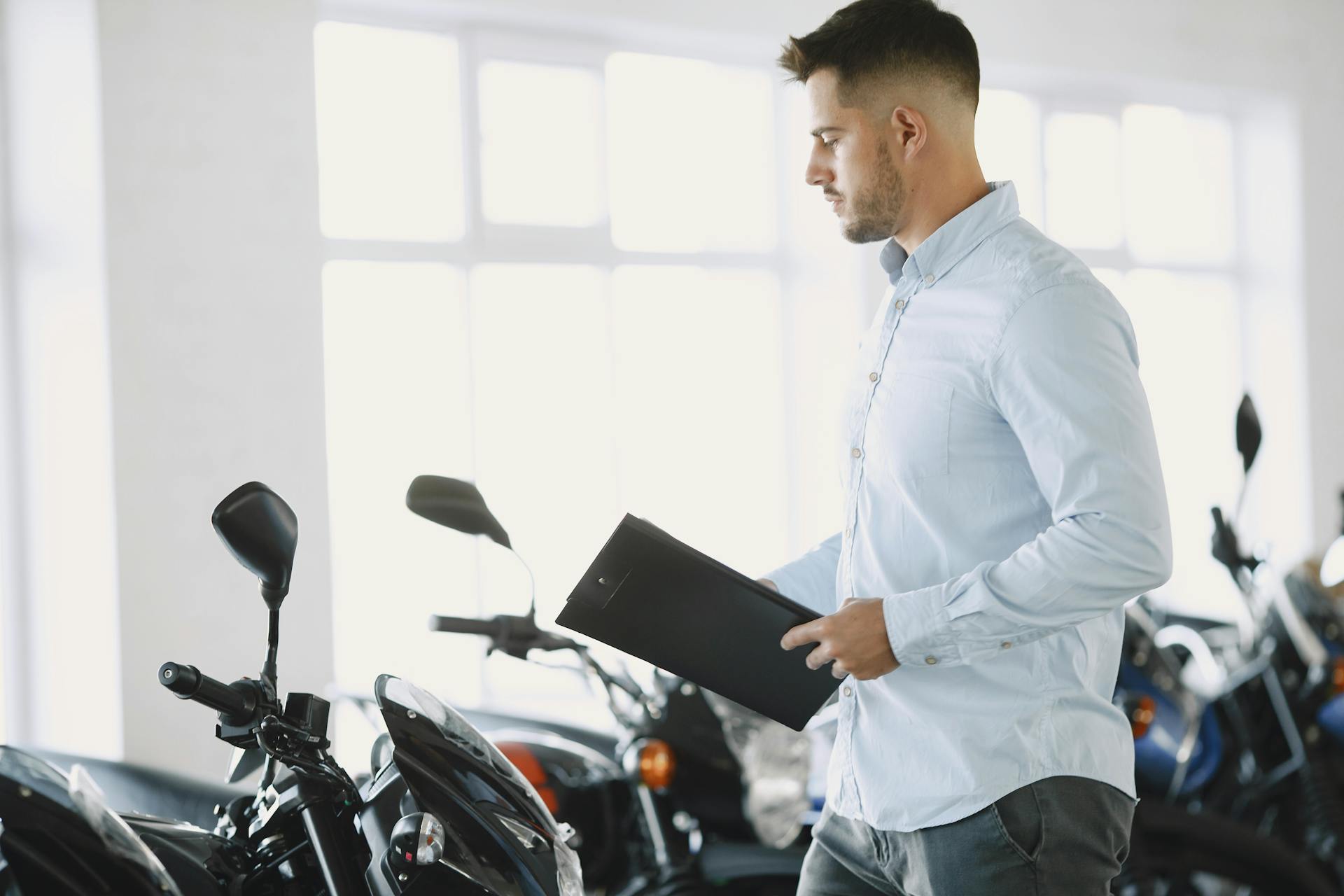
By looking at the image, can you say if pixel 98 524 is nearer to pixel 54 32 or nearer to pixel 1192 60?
pixel 54 32

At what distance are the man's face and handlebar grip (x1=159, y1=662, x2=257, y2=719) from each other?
74cm

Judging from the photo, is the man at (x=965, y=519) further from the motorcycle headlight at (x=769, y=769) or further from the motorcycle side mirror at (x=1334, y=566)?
the motorcycle side mirror at (x=1334, y=566)

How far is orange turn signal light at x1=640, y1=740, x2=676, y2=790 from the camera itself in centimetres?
178

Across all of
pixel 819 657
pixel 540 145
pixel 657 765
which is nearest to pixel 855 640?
pixel 819 657

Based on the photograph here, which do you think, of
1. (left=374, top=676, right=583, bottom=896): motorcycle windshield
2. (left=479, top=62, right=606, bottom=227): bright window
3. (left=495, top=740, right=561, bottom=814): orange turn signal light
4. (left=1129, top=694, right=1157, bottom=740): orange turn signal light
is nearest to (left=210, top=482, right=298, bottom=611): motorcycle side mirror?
(left=374, top=676, right=583, bottom=896): motorcycle windshield

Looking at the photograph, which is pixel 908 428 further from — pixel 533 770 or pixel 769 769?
pixel 533 770

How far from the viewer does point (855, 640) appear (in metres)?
1.17

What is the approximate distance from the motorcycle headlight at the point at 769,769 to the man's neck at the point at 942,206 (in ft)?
2.58

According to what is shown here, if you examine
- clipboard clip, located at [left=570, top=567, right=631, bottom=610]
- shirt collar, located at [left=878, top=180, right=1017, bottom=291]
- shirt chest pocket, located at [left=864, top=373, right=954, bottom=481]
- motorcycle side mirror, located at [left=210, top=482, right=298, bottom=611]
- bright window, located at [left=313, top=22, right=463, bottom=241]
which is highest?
bright window, located at [left=313, top=22, right=463, bottom=241]

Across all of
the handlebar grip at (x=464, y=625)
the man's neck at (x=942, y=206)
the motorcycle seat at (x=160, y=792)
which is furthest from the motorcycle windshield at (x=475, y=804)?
the motorcycle seat at (x=160, y=792)

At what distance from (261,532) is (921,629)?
581 millimetres

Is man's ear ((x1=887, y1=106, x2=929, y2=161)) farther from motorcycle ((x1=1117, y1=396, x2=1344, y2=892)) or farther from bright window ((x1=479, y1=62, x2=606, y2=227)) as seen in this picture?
bright window ((x1=479, y1=62, x2=606, y2=227))

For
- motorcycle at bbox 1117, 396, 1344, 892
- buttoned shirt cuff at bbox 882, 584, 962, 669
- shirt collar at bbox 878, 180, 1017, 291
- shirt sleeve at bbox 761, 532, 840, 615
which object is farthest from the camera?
motorcycle at bbox 1117, 396, 1344, 892

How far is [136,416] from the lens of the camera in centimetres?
301
